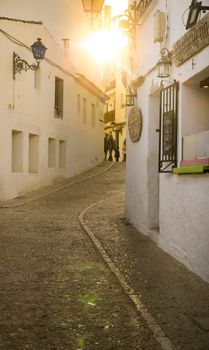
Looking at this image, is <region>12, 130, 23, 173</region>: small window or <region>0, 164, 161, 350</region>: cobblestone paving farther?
<region>12, 130, 23, 173</region>: small window

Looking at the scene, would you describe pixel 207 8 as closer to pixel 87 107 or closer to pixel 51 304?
pixel 51 304

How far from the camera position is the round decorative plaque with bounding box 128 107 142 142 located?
11430mm

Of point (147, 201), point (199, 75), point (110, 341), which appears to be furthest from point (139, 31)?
point (110, 341)

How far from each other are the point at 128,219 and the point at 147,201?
2052 millimetres

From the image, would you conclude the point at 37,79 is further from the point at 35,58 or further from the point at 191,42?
the point at 191,42

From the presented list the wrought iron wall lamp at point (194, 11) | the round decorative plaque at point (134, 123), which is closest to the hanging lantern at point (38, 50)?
the round decorative plaque at point (134, 123)

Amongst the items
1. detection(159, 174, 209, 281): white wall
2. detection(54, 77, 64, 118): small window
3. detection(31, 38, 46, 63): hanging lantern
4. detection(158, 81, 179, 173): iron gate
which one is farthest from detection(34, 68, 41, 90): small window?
detection(159, 174, 209, 281): white wall

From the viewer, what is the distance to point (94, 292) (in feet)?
21.2

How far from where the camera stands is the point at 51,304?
5895 mm

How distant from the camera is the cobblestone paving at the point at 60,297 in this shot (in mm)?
4777

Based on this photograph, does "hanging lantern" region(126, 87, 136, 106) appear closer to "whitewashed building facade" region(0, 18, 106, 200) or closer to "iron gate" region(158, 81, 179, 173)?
"iron gate" region(158, 81, 179, 173)

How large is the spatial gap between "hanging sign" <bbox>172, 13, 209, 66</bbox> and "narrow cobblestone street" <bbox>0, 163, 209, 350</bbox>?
A: 2.94 m

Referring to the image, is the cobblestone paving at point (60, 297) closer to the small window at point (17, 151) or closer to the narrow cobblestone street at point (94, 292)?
the narrow cobblestone street at point (94, 292)

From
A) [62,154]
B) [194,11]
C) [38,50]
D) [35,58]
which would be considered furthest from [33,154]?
[194,11]
